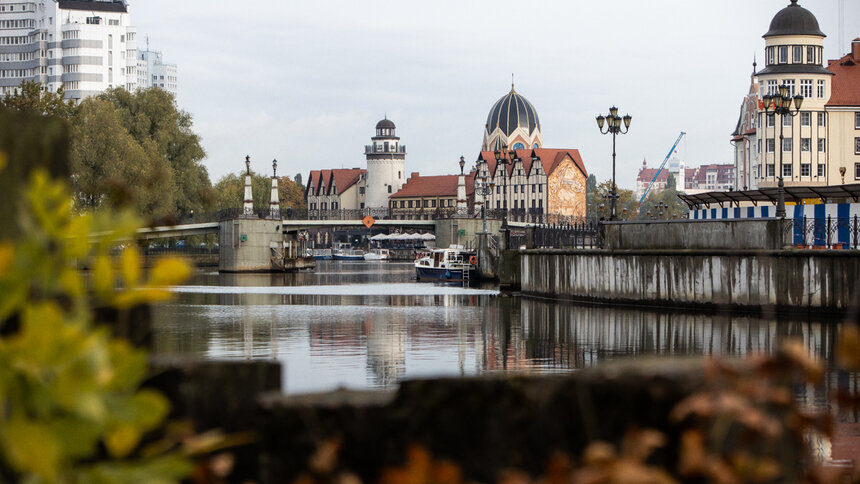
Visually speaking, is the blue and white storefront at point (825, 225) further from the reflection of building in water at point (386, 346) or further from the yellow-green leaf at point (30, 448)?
the yellow-green leaf at point (30, 448)

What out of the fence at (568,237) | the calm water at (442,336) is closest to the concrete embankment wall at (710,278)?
the calm water at (442,336)

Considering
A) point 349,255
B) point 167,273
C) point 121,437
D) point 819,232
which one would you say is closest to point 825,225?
point 819,232

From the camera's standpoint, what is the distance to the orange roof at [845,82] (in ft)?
287

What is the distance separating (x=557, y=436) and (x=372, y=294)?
4536 centimetres

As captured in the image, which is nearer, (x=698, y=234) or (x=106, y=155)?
(x=698, y=234)

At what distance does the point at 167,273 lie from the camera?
107 inches

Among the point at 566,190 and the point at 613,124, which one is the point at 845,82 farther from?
the point at 566,190

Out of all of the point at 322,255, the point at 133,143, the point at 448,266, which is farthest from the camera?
the point at 322,255

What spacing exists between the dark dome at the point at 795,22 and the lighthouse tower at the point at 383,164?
8761cm

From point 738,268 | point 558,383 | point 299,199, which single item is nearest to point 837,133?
point 738,268

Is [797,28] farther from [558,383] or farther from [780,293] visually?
[558,383]

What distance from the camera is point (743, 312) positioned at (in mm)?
29234

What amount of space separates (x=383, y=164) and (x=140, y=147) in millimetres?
96472

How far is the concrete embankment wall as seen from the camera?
1076 inches
